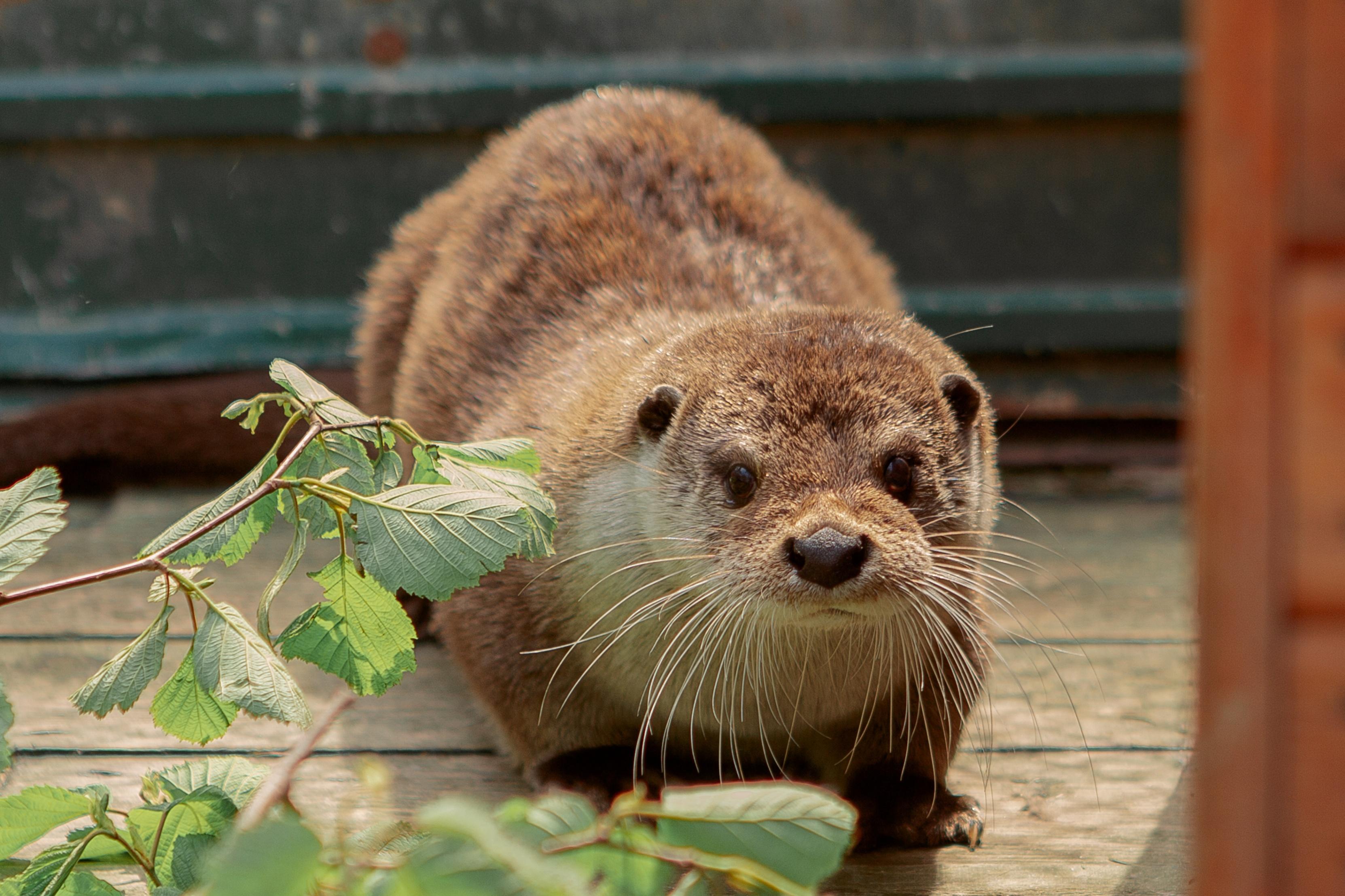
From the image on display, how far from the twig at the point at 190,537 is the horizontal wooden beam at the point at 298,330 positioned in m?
2.56

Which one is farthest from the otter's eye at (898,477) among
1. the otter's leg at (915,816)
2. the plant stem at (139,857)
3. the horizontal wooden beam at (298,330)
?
the horizontal wooden beam at (298,330)

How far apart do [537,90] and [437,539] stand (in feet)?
8.82

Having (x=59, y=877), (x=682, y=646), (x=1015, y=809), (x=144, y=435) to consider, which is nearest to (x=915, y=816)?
(x=1015, y=809)

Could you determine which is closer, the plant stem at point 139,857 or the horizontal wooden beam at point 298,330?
the plant stem at point 139,857

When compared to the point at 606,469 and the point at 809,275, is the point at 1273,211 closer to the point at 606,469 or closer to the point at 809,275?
the point at 606,469

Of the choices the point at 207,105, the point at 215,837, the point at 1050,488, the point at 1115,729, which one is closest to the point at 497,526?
the point at 215,837

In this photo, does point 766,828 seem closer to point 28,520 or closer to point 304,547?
point 304,547

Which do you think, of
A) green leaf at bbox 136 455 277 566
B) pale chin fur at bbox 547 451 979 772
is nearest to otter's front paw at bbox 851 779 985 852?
pale chin fur at bbox 547 451 979 772

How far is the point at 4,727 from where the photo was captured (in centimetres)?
125

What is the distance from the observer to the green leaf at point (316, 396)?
1.54 meters

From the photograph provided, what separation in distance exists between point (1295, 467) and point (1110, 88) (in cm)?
332

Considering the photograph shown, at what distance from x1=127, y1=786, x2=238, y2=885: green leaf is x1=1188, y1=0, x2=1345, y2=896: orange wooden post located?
3.31 ft

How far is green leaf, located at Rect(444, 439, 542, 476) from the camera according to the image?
5.27ft

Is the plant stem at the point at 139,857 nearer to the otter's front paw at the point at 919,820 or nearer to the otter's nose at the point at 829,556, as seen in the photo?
the otter's nose at the point at 829,556
